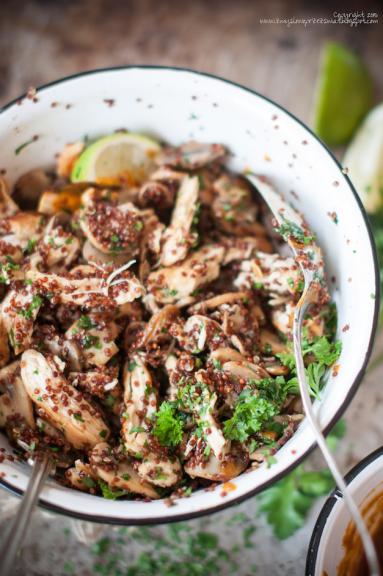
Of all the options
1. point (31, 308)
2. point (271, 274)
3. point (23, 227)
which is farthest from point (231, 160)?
point (31, 308)

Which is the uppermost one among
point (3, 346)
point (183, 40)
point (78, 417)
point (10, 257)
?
point (183, 40)

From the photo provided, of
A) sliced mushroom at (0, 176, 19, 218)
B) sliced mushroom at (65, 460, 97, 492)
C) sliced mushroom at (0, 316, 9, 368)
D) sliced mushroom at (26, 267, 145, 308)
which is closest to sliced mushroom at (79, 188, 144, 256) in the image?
sliced mushroom at (26, 267, 145, 308)

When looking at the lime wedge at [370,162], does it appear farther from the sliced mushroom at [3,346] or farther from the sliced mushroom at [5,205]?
the sliced mushroom at [3,346]

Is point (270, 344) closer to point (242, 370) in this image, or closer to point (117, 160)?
point (242, 370)

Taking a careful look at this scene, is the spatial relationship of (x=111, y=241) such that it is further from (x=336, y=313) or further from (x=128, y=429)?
(x=336, y=313)

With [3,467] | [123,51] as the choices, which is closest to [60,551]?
[3,467]

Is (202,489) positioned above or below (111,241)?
below
